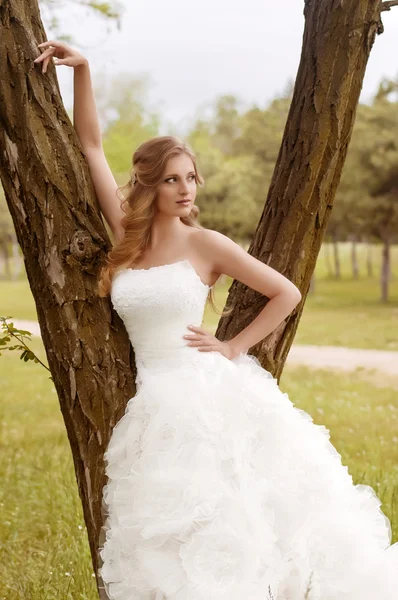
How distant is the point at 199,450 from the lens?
304 cm

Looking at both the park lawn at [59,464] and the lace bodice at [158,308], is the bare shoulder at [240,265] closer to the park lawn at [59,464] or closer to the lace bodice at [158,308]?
the lace bodice at [158,308]

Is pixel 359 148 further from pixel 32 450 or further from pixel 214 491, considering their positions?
pixel 214 491

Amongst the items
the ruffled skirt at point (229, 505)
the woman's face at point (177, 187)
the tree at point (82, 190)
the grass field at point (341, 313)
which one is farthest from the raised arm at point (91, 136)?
the grass field at point (341, 313)

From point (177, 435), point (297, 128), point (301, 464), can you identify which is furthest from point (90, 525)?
point (297, 128)

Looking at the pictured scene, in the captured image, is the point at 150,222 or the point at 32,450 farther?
the point at 32,450

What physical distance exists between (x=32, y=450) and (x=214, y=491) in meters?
6.10

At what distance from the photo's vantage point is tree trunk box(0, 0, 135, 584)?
319 cm

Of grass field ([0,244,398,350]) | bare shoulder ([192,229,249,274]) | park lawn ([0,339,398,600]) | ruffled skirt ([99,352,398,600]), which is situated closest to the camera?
ruffled skirt ([99,352,398,600])

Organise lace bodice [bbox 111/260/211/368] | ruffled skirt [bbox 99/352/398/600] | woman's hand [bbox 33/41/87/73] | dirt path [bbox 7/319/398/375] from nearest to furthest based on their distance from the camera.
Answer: ruffled skirt [bbox 99/352/398/600] < woman's hand [bbox 33/41/87/73] < lace bodice [bbox 111/260/211/368] < dirt path [bbox 7/319/398/375]

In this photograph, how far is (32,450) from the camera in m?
8.55

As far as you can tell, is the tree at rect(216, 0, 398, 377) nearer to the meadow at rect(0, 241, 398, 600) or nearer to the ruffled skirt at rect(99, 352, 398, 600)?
the ruffled skirt at rect(99, 352, 398, 600)

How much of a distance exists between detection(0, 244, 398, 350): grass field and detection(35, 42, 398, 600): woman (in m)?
14.7

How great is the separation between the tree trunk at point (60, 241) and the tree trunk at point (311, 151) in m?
0.77

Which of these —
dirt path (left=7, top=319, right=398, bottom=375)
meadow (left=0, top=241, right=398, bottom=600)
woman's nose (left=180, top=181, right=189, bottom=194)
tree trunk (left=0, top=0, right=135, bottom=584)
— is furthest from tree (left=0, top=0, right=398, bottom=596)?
dirt path (left=7, top=319, right=398, bottom=375)
